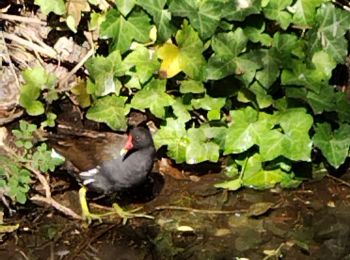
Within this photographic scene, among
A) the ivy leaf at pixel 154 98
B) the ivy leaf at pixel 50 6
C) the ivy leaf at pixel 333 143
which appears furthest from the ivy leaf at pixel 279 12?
the ivy leaf at pixel 50 6

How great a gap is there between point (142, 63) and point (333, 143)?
1238mm

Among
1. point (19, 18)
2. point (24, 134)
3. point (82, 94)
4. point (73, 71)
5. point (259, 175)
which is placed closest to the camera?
point (24, 134)

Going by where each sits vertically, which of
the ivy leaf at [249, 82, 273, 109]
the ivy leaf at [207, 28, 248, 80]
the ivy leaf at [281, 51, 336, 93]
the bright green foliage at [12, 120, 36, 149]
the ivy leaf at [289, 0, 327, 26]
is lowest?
the bright green foliage at [12, 120, 36, 149]

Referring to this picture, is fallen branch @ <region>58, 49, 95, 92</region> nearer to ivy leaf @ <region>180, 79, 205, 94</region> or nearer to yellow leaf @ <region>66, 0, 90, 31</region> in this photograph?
yellow leaf @ <region>66, 0, 90, 31</region>

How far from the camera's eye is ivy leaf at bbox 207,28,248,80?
17.0 ft

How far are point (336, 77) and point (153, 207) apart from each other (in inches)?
60.1

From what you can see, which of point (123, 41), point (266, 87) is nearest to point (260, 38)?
point (266, 87)

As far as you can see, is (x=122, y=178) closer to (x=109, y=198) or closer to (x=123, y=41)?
(x=109, y=198)

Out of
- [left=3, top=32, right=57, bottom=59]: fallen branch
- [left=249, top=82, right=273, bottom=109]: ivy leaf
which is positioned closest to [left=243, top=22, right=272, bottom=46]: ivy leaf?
[left=249, top=82, right=273, bottom=109]: ivy leaf

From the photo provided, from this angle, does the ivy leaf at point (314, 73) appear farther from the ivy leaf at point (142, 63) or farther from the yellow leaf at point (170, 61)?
the ivy leaf at point (142, 63)

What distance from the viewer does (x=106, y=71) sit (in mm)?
5402

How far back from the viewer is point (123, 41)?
5367mm

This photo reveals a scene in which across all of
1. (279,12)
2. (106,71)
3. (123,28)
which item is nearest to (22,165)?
(106,71)

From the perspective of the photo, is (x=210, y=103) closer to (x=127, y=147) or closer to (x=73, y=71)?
(x=127, y=147)
